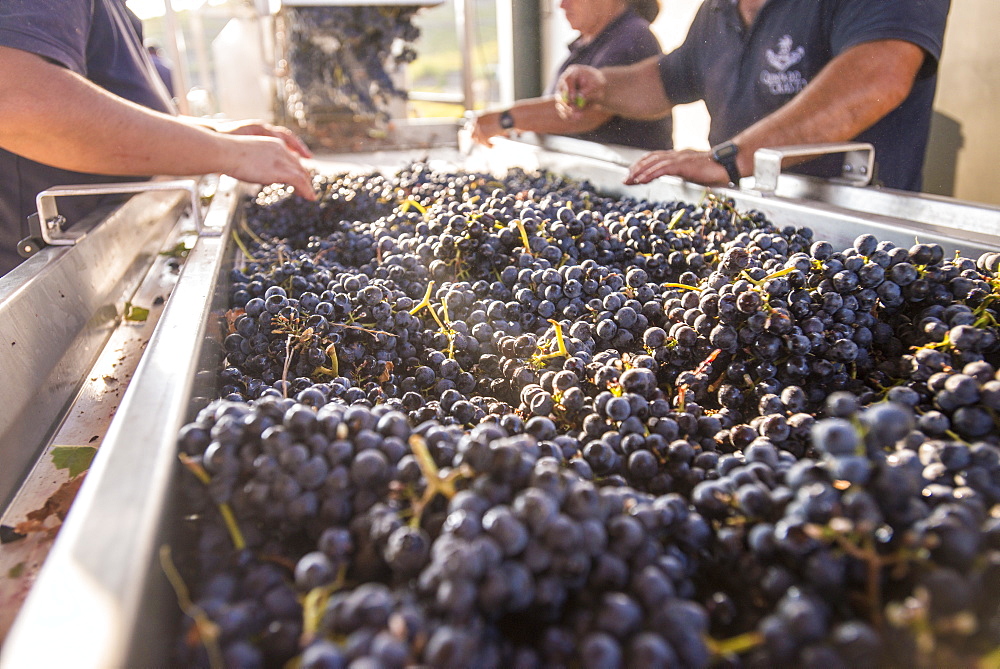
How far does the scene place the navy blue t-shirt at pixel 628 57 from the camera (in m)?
3.26

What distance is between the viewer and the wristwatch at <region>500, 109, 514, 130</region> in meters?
3.49

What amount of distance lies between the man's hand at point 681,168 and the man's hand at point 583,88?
111 cm

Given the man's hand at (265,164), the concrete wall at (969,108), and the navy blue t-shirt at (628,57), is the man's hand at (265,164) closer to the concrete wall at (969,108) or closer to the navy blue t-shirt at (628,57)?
the navy blue t-shirt at (628,57)

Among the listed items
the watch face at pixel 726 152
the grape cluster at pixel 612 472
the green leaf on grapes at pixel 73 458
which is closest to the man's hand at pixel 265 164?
the grape cluster at pixel 612 472

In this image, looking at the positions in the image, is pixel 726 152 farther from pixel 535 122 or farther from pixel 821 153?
pixel 535 122

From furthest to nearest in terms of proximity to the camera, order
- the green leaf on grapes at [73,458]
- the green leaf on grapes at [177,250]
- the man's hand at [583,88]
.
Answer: the man's hand at [583,88]
the green leaf on grapes at [177,250]
the green leaf on grapes at [73,458]

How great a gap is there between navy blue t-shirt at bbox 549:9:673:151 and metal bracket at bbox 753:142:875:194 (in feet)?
4.87

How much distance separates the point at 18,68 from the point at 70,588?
1518 mm

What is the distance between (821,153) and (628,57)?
181 centimetres

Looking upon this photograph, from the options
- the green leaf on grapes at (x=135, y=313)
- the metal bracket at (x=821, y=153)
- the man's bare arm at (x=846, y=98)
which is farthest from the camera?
the man's bare arm at (x=846, y=98)

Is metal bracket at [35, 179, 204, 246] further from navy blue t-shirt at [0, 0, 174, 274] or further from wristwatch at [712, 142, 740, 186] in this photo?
wristwatch at [712, 142, 740, 186]

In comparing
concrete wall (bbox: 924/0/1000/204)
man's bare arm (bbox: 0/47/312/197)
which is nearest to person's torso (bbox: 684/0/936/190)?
concrete wall (bbox: 924/0/1000/204)

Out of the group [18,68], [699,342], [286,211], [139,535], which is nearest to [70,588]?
[139,535]

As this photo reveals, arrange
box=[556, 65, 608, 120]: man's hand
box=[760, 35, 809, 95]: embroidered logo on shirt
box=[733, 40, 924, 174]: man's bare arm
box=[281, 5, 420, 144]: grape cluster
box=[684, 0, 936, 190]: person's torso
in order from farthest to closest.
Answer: box=[281, 5, 420, 144]: grape cluster
box=[556, 65, 608, 120]: man's hand
box=[760, 35, 809, 95]: embroidered logo on shirt
box=[684, 0, 936, 190]: person's torso
box=[733, 40, 924, 174]: man's bare arm
